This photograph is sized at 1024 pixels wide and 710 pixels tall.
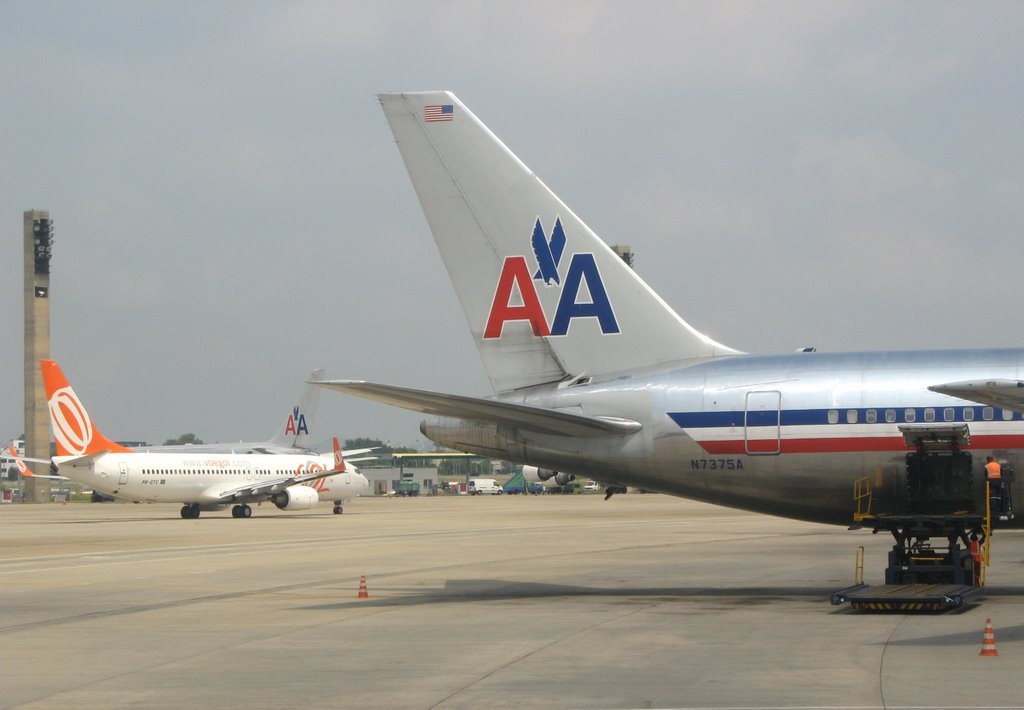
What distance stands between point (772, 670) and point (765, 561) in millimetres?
20831

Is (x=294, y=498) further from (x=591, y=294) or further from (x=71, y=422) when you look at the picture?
(x=591, y=294)

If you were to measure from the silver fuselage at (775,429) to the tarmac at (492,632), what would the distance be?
2.27m

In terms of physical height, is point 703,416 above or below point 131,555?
above

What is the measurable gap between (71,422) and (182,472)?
22.9 ft

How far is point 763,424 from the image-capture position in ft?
78.6

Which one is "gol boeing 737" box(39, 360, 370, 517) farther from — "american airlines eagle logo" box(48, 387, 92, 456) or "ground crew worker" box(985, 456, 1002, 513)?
"ground crew worker" box(985, 456, 1002, 513)

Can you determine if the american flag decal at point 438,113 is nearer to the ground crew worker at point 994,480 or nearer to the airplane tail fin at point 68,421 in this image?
the ground crew worker at point 994,480

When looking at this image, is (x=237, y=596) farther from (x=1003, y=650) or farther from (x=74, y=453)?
(x=74, y=453)

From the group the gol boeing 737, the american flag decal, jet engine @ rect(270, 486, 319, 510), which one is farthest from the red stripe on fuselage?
jet engine @ rect(270, 486, 319, 510)

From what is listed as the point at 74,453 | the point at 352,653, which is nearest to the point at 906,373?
the point at 352,653

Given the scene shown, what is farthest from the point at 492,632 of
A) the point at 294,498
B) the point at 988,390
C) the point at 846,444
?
the point at 294,498

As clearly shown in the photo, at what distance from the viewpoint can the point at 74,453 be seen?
235 feet

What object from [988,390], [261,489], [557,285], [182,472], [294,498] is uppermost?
[557,285]

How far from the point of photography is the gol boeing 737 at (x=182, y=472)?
71.6 metres
